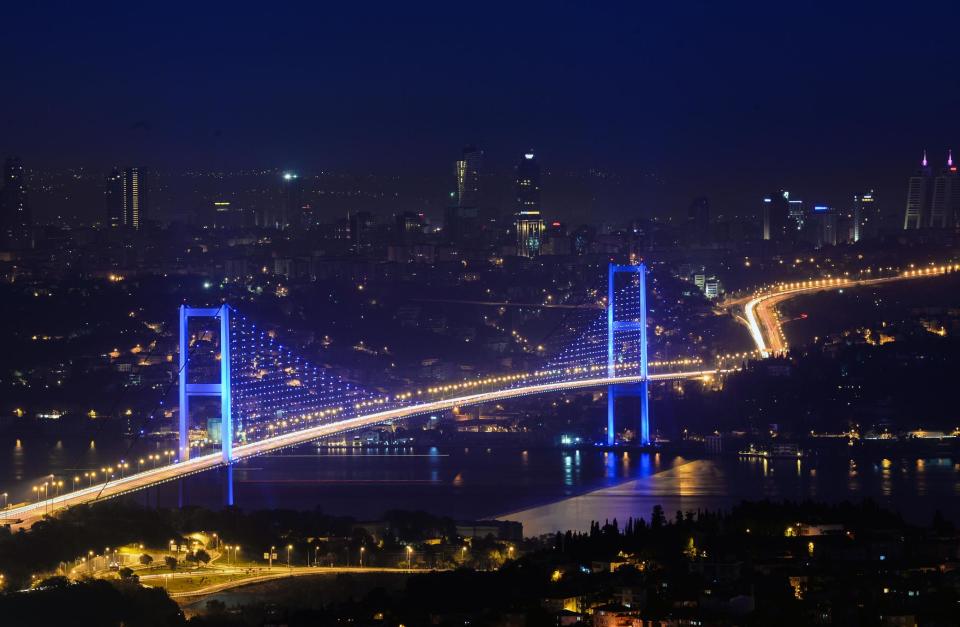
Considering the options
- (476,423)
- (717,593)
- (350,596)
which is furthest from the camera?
(476,423)

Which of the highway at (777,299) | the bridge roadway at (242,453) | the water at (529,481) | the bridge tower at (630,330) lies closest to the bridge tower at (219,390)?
the bridge roadway at (242,453)

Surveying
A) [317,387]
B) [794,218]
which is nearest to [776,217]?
[794,218]

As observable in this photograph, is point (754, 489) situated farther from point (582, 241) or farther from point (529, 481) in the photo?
point (582, 241)

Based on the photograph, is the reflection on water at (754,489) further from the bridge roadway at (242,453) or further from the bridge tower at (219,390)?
the bridge tower at (219,390)

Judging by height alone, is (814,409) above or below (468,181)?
below

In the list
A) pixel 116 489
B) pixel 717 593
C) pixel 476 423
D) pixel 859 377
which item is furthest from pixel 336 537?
pixel 859 377

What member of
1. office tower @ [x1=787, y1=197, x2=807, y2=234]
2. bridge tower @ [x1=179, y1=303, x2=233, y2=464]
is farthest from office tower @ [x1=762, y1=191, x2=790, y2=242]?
bridge tower @ [x1=179, y1=303, x2=233, y2=464]

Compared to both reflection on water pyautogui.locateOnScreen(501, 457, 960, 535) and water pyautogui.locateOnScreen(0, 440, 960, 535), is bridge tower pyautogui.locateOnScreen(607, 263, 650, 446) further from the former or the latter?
reflection on water pyautogui.locateOnScreen(501, 457, 960, 535)

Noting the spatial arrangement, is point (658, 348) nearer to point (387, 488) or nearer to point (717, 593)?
point (387, 488)
